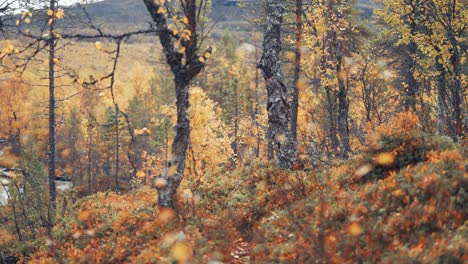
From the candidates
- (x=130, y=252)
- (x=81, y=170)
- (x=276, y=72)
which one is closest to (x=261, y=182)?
(x=276, y=72)

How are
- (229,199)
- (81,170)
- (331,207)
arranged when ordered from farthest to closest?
(81,170), (229,199), (331,207)

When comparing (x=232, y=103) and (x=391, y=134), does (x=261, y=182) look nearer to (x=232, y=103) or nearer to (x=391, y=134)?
(x=391, y=134)

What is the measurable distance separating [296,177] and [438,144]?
9.88 feet

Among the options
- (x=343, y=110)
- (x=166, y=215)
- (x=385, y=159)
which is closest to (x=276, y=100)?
(x=385, y=159)

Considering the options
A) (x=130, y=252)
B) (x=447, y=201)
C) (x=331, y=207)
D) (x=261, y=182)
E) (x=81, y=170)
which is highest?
(x=447, y=201)

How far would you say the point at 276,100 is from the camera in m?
10.5

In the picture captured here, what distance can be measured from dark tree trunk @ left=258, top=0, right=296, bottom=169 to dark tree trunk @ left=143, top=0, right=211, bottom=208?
139 inches

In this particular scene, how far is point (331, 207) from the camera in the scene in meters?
6.40

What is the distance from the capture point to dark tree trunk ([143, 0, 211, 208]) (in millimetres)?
6879

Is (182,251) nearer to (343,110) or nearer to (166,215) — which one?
(166,215)

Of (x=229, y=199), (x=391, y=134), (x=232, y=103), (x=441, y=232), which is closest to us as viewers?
(x=441, y=232)

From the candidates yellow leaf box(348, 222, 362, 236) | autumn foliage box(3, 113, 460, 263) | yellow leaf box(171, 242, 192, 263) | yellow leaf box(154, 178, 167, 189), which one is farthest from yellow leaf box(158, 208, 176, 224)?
yellow leaf box(348, 222, 362, 236)

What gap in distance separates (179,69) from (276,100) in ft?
12.9

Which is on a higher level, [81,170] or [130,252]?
[130,252]
